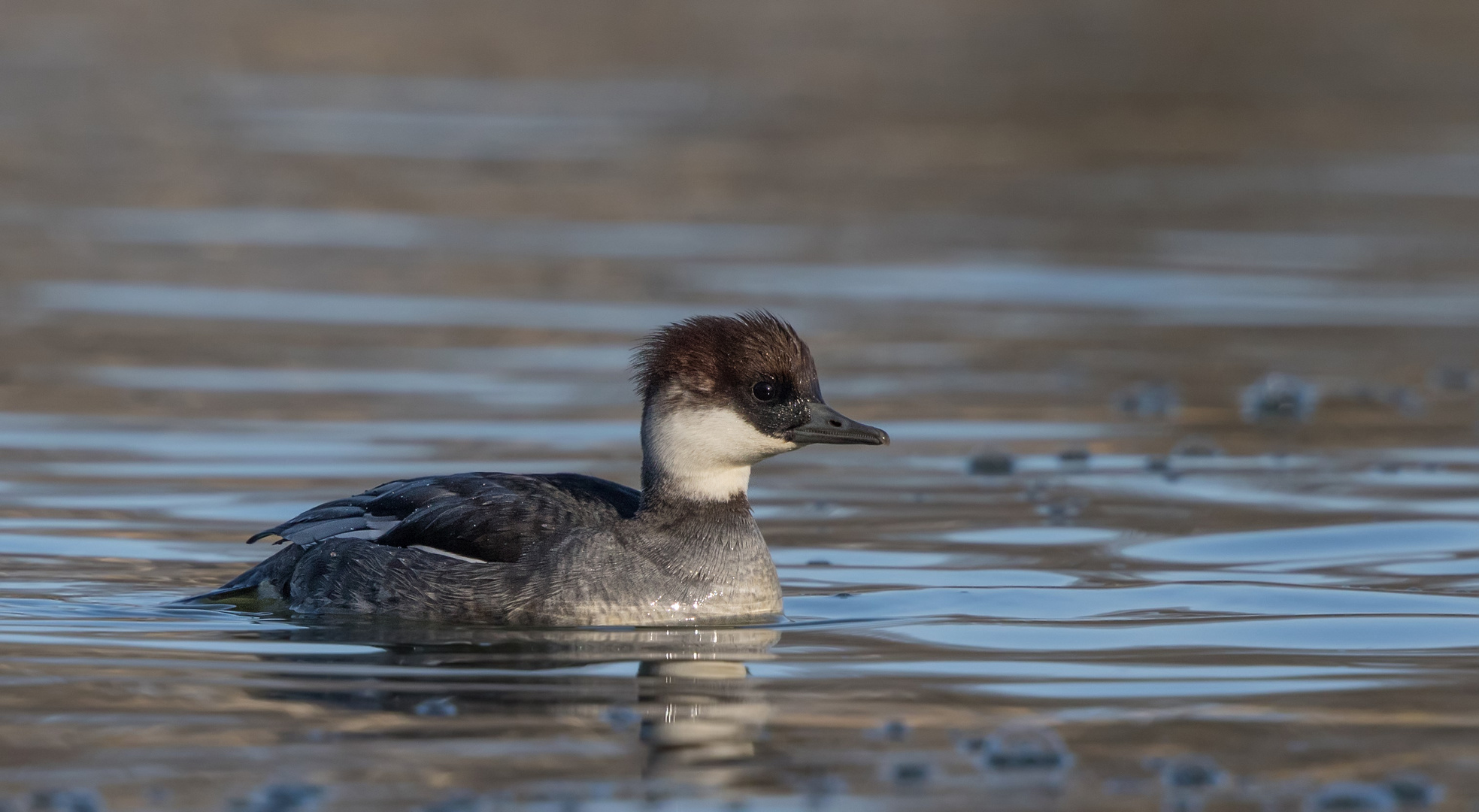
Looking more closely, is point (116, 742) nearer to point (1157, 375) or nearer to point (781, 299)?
point (1157, 375)

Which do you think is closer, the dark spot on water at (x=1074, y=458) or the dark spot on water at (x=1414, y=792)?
the dark spot on water at (x=1414, y=792)

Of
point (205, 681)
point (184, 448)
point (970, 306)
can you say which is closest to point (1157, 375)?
point (970, 306)

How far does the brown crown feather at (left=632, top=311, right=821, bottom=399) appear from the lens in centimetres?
829

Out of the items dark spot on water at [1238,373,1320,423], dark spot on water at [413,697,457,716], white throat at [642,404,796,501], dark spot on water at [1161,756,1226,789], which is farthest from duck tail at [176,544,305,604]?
dark spot on water at [1238,373,1320,423]

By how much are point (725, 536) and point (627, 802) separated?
256 cm

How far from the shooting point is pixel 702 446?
27.3ft

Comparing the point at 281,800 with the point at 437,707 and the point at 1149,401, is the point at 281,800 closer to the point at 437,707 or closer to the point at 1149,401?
the point at 437,707

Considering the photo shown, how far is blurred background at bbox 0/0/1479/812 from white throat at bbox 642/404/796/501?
61cm

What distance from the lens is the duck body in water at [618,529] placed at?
317 inches

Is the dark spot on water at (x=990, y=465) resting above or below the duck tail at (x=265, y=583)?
above

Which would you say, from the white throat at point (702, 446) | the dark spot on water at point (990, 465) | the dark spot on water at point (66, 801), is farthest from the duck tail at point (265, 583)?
the dark spot on water at point (990, 465)

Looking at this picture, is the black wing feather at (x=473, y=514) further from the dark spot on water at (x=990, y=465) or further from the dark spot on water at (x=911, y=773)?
the dark spot on water at (x=990, y=465)

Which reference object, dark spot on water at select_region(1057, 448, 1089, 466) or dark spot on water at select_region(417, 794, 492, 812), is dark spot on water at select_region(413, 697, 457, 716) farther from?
dark spot on water at select_region(1057, 448, 1089, 466)

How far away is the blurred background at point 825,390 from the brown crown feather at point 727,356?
90 centimetres
